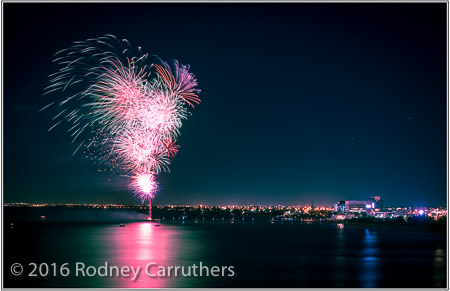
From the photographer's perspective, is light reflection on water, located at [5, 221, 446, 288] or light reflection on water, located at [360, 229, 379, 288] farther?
light reflection on water, located at [360, 229, 379, 288]

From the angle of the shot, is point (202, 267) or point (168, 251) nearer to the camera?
point (202, 267)

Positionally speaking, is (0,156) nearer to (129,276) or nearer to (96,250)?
(129,276)

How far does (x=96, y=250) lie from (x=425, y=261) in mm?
27622

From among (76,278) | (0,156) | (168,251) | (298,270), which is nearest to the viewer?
(0,156)

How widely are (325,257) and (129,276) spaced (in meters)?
18.5

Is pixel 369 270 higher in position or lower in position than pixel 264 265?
higher

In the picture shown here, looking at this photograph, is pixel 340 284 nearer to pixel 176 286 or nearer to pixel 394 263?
pixel 176 286

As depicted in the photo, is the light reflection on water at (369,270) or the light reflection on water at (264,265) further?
the light reflection on water at (369,270)

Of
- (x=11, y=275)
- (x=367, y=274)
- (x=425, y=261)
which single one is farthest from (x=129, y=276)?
(x=425, y=261)

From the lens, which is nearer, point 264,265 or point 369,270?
point 369,270

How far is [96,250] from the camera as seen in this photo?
43938 mm

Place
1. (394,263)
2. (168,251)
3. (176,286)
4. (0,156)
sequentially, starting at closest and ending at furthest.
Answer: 1. (0,156)
2. (176,286)
3. (394,263)
4. (168,251)

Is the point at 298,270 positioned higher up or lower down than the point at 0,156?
lower down

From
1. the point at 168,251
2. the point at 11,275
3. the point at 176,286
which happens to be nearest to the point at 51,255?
the point at 168,251
